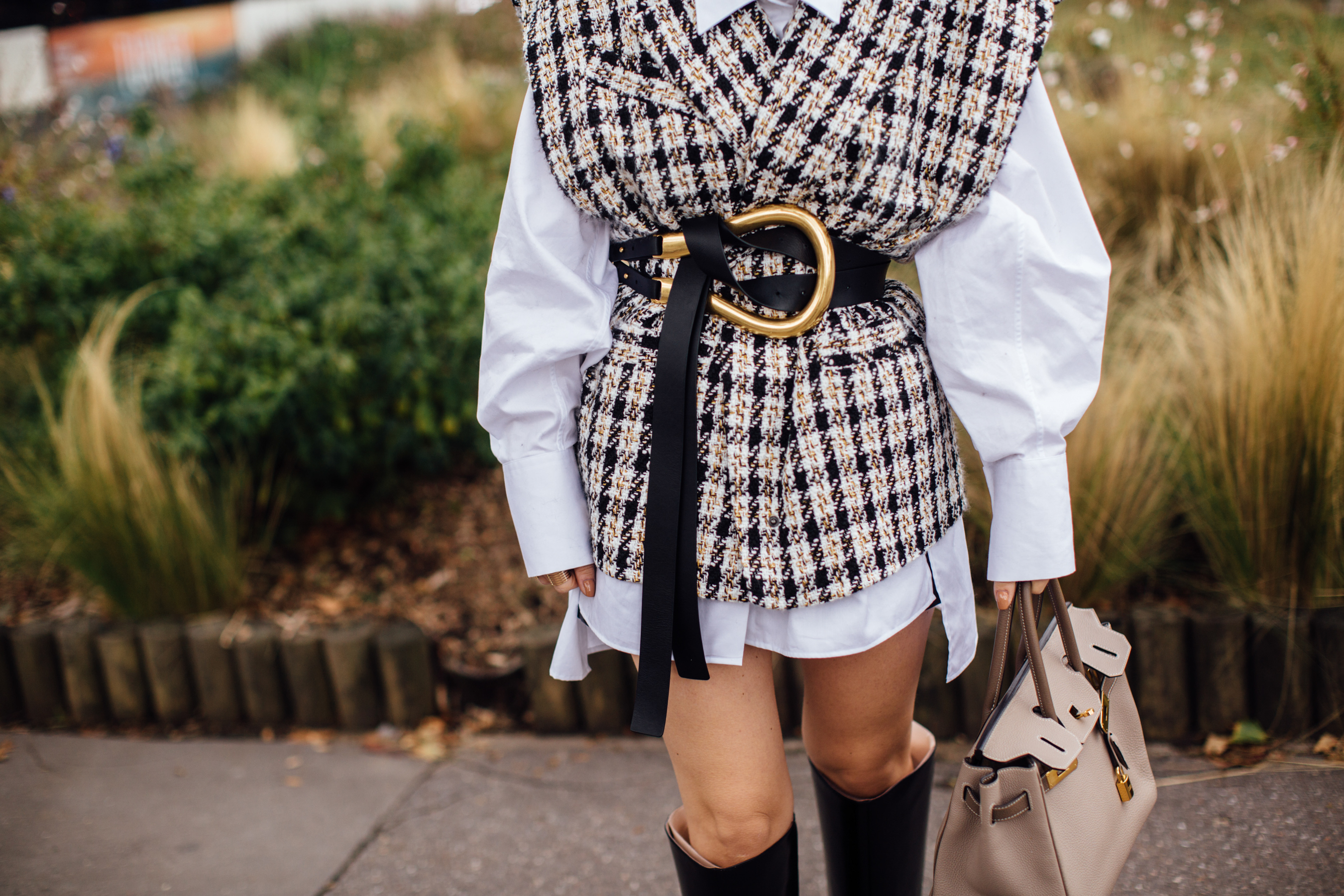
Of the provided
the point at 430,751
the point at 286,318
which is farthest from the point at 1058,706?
the point at 286,318

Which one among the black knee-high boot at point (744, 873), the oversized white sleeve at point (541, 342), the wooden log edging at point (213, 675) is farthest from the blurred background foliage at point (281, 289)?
the black knee-high boot at point (744, 873)

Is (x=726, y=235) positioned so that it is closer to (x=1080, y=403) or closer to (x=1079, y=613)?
(x=1080, y=403)

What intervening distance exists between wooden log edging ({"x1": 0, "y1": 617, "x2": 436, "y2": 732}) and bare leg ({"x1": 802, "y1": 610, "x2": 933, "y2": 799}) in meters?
1.46

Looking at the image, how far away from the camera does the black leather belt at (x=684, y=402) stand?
1.14 meters

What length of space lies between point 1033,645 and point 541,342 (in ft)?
2.36

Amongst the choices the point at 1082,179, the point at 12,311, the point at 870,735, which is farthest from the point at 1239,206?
the point at 12,311

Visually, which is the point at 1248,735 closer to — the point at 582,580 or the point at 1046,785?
the point at 1046,785

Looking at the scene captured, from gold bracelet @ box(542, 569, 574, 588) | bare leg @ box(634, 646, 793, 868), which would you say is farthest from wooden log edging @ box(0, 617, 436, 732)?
A: bare leg @ box(634, 646, 793, 868)

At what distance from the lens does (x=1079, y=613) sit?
1289mm

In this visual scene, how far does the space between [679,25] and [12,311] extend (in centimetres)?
310

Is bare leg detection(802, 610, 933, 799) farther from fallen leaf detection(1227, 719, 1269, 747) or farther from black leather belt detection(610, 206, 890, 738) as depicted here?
fallen leaf detection(1227, 719, 1269, 747)

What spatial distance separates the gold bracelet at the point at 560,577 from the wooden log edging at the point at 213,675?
1.37 meters

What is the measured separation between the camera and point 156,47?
1139 centimetres

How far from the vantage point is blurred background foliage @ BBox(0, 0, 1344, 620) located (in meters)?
2.17
